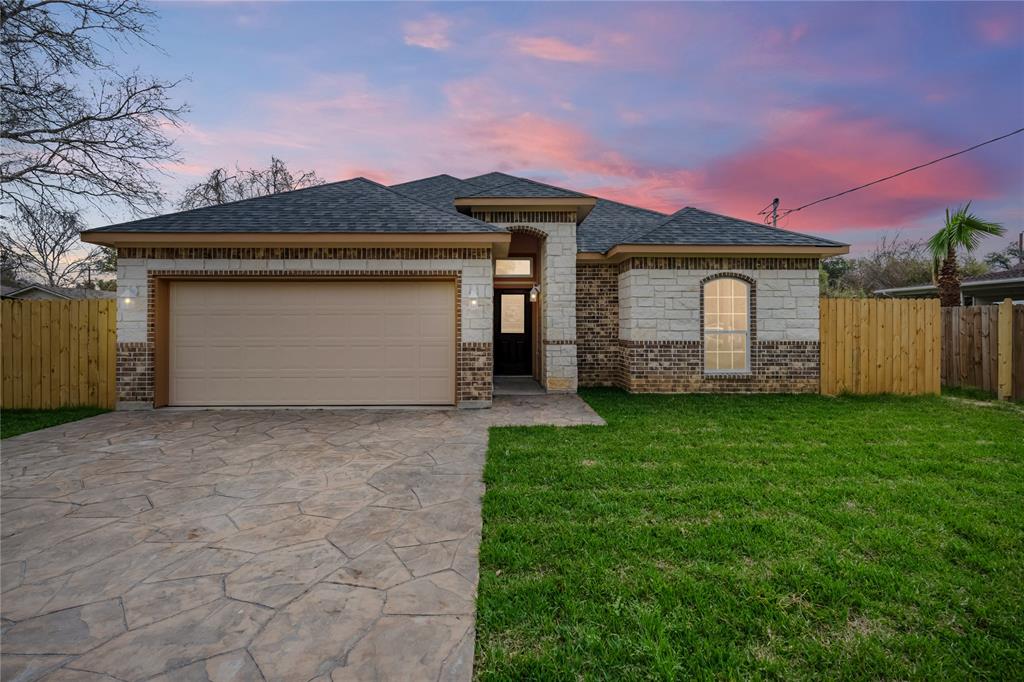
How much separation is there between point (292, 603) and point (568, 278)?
8.87 metres

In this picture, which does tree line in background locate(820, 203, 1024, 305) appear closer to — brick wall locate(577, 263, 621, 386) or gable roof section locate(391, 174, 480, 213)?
brick wall locate(577, 263, 621, 386)

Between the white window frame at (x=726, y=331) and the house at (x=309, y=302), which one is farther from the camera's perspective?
the white window frame at (x=726, y=331)

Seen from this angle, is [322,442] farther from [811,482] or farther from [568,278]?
[568,278]

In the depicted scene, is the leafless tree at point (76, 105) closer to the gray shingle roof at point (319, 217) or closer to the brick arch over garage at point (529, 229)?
the gray shingle roof at point (319, 217)

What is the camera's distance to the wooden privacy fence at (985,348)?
9086 millimetres

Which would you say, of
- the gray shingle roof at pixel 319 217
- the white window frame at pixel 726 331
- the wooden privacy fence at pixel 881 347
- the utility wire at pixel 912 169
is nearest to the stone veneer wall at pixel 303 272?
the gray shingle roof at pixel 319 217

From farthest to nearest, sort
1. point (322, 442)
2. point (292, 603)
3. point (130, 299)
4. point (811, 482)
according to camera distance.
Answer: point (130, 299)
point (322, 442)
point (811, 482)
point (292, 603)

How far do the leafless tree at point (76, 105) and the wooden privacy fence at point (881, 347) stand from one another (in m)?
17.0

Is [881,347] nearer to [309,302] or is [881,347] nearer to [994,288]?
[994,288]

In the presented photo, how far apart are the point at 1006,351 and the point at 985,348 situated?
477 mm

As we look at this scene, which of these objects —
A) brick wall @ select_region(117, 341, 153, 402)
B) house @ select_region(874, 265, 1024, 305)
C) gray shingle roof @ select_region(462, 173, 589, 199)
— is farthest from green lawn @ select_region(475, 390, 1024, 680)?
house @ select_region(874, 265, 1024, 305)

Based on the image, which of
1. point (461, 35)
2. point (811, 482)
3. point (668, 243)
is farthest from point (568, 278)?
point (811, 482)

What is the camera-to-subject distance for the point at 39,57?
9.64 metres

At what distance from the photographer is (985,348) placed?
9.65 m
